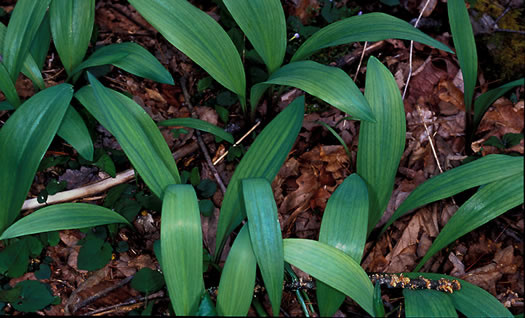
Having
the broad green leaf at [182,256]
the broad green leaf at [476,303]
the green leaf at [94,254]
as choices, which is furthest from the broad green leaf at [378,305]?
the green leaf at [94,254]

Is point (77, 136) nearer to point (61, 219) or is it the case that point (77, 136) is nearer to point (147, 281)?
point (61, 219)

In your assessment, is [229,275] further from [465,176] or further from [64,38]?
[64,38]

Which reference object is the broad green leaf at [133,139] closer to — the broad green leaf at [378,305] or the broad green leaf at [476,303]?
the broad green leaf at [378,305]

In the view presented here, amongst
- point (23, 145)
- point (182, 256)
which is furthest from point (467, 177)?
point (23, 145)

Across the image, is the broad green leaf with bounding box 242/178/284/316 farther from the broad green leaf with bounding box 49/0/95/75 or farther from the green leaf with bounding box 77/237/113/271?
the broad green leaf with bounding box 49/0/95/75

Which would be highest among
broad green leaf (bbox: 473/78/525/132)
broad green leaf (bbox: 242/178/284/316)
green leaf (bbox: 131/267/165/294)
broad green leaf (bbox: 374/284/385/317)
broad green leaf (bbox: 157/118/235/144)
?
broad green leaf (bbox: 473/78/525/132)

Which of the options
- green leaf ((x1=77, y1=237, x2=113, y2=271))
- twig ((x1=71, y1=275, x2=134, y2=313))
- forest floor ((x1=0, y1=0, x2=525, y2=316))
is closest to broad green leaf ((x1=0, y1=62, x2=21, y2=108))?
forest floor ((x1=0, y1=0, x2=525, y2=316))
